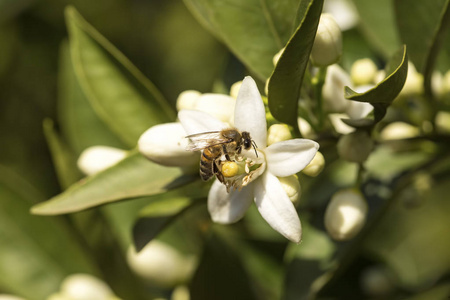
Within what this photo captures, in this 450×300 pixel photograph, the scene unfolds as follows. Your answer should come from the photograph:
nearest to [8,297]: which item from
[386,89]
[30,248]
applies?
[30,248]

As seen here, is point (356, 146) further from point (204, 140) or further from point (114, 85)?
point (114, 85)

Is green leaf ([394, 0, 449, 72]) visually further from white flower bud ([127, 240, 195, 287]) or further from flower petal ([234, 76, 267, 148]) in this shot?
white flower bud ([127, 240, 195, 287])

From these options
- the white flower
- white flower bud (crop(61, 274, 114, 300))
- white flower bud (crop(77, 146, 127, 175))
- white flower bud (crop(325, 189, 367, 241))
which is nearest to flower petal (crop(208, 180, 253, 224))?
the white flower

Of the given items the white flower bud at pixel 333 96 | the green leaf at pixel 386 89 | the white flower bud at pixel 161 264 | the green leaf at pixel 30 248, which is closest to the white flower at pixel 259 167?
the green leaf at pixel 386 89

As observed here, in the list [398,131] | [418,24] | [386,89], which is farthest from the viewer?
[398,131]

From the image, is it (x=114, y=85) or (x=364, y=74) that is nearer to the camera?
(x=364, y=74)

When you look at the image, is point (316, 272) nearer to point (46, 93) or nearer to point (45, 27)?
point (46, 93)

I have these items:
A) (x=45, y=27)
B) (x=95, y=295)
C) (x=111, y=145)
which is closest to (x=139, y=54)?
(x=45, y=27)

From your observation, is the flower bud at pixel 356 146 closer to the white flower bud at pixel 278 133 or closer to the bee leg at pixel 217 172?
the white flower bud at pixel 278 133
